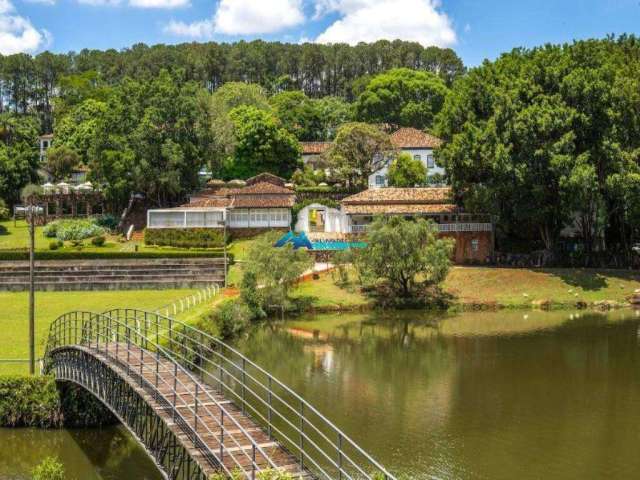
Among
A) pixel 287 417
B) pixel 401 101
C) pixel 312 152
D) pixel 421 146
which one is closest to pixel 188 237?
pixel 421 146

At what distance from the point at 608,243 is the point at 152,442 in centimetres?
4886

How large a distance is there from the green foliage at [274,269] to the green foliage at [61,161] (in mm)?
44670

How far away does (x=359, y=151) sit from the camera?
2785 inches

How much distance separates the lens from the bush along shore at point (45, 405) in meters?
22.8

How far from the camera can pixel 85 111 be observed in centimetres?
9025

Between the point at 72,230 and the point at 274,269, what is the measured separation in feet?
87.0

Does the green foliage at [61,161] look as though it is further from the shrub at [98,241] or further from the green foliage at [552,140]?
the green foliage at [552,140]

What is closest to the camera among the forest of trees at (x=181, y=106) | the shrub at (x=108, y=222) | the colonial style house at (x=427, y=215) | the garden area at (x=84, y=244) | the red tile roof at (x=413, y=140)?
the garden area at (x=84, y=244)

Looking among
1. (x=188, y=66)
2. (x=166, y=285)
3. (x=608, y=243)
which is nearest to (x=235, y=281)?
(x=166, y=285)

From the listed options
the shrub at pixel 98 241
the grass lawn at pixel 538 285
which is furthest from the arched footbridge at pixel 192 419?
the shrub at pixel 98 241

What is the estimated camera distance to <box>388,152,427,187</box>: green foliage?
224ft

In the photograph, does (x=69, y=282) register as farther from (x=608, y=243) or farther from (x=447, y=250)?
(x=608, y=243)

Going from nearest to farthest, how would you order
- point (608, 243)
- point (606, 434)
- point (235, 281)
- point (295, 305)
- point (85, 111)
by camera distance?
point (606, 434) → point (295, 305) → point (235, 281) → point (608, 243) → point (85, 111)

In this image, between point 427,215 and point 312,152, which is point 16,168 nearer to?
point 312,152
